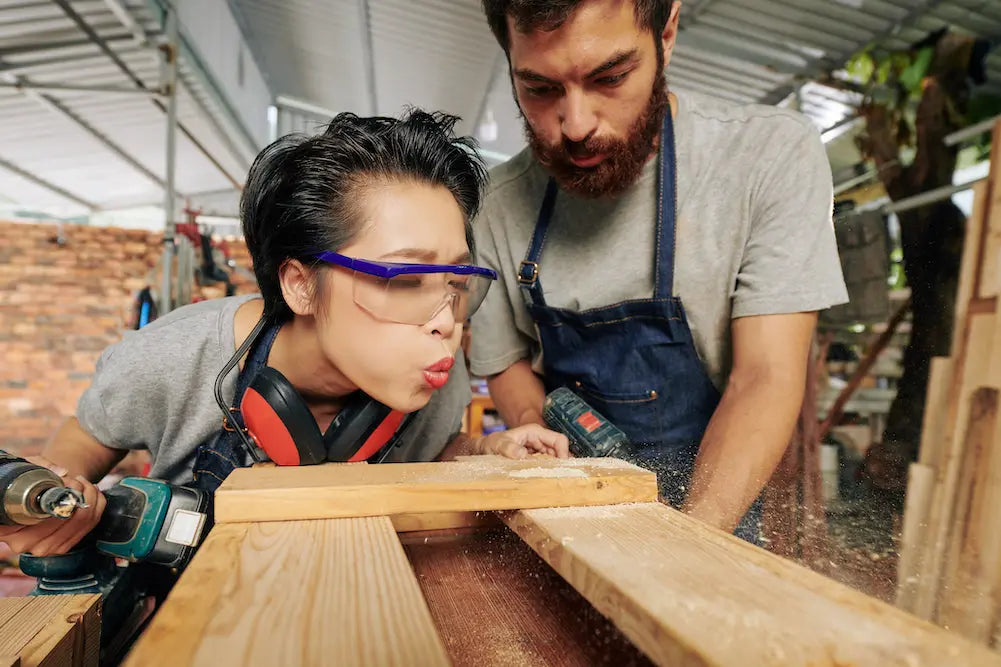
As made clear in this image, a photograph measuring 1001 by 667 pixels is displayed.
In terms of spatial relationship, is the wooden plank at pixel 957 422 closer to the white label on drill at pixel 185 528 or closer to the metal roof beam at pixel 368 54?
the white label on drill at pixel 185 528

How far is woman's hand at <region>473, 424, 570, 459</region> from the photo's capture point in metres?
1.70

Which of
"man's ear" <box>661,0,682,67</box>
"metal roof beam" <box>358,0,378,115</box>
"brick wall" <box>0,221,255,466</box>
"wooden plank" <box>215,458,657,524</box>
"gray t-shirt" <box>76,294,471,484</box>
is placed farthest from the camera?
"brick wall" <box>0,221,255,466</box>

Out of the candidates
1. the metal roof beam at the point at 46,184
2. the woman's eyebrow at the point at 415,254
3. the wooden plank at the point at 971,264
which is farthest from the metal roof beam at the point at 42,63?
the wooden plank at the point at 971,264

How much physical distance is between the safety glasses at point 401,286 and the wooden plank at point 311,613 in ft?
2.54

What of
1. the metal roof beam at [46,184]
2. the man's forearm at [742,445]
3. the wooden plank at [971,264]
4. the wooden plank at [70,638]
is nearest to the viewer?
the wooden plank at [70,638]

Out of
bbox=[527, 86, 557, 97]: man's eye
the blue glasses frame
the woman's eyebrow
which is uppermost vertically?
bbox=[527, 86, 557, 97]: man's eye

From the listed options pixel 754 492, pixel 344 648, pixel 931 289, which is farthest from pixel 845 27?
pixel 344 648

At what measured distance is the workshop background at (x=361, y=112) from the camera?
3715 mm

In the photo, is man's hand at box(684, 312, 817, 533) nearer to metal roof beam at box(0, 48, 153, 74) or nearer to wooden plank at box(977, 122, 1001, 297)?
wooden plank at box(977, 122, 1001, 297)

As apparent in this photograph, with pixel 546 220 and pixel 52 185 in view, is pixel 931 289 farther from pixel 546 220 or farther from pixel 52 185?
pixel 52 185

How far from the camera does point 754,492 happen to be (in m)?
1.51

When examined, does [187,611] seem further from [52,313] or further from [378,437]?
[52,313]

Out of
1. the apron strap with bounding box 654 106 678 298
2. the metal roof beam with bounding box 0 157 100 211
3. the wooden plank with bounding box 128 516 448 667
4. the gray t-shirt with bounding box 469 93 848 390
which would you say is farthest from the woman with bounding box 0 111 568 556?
the metal roof beam with bounding box 0 157 100 211

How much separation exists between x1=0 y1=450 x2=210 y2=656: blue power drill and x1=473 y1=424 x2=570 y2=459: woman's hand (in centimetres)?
78
